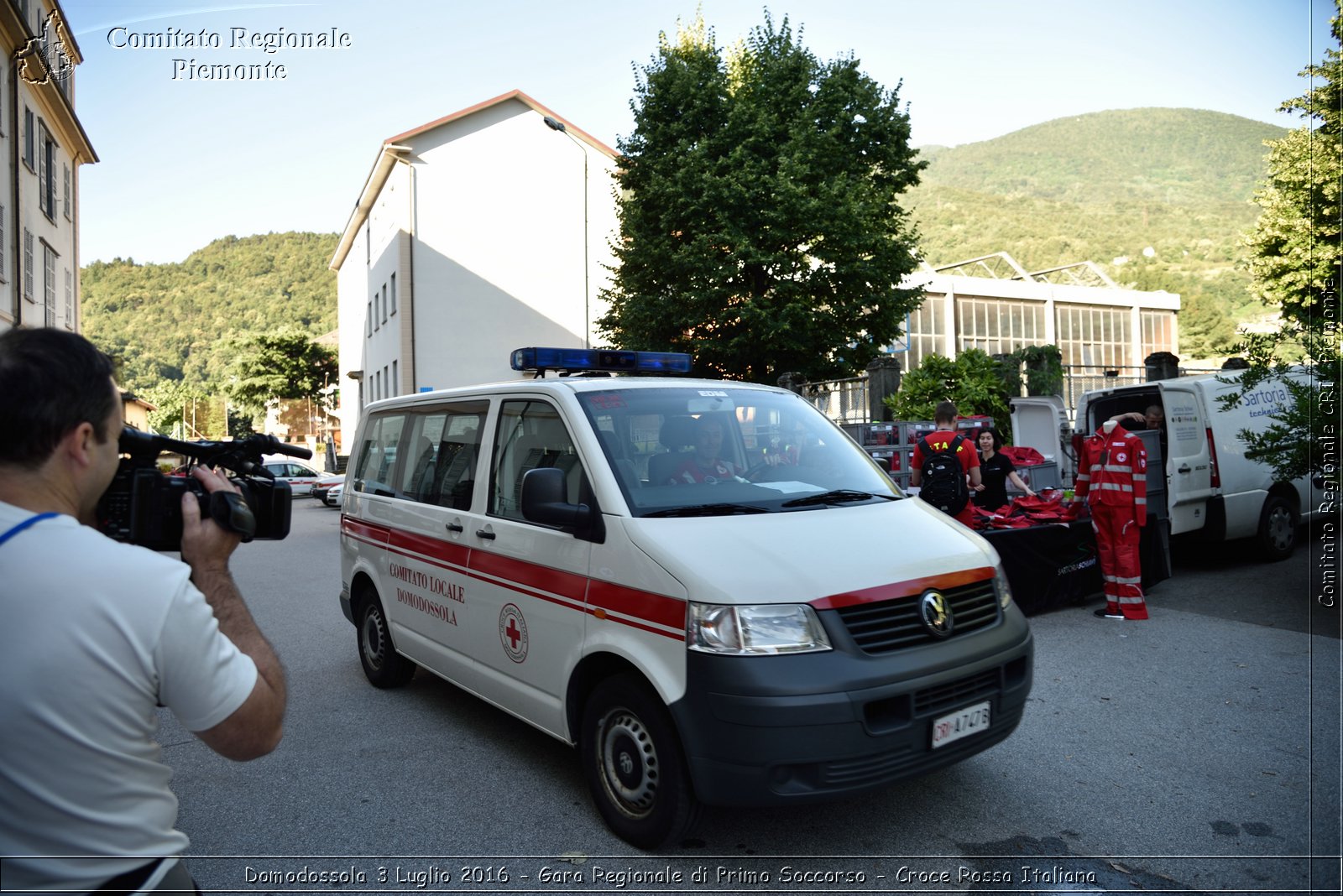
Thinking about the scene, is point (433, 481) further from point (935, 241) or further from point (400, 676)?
point (935, 241)

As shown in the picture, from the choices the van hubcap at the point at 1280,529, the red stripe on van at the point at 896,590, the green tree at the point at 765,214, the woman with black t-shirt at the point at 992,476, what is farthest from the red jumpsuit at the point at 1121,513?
the green tree at the point at 765,214

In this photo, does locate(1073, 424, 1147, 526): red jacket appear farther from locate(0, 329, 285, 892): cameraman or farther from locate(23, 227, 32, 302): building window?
locate(23, 227, 32, 302): building window

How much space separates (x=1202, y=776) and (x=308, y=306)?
96.6m

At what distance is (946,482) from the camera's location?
26.2 ft

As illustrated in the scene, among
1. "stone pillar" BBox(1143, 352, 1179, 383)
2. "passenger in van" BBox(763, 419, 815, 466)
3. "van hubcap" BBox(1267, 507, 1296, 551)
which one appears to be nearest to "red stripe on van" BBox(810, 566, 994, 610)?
"passenger in van" BBox(763, 419, 815, 466)

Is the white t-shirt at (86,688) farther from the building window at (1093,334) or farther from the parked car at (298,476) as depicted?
the building window at (1093,334)

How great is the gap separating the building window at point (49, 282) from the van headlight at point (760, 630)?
29.0m

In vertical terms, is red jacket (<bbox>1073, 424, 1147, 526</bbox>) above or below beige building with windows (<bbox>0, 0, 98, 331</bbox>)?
below

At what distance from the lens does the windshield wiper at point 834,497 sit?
13.2 ft

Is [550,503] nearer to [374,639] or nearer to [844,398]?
[374,639]

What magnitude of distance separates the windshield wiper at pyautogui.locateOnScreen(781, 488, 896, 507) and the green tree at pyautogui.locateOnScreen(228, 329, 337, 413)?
213 feet

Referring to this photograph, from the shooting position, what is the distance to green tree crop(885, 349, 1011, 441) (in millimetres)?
13781

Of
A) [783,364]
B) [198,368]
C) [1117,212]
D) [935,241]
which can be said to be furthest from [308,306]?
[1117,212]

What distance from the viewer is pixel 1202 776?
14.3 feet
